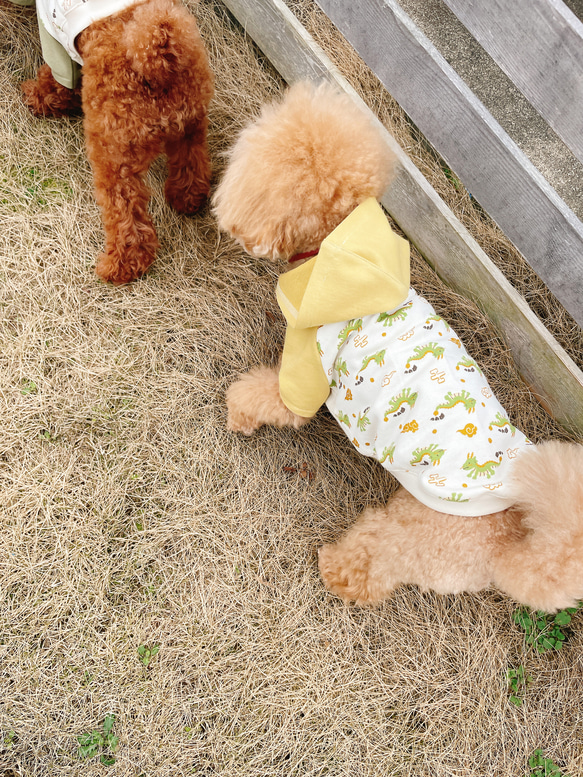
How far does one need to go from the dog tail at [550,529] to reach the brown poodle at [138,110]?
5.49ft

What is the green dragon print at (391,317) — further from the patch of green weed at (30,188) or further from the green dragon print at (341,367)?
the patch of green weed at (30,188)

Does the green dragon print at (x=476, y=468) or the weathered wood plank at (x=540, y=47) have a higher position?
the weathered wood plank at (x=540, y=47)


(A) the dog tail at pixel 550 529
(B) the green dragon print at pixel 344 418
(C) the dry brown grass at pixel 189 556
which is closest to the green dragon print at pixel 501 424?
Answer: (A) the dog tail at pixel 550 529

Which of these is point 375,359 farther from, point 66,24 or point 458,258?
point 66,24

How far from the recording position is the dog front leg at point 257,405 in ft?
6.70

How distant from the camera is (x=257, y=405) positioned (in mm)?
2055

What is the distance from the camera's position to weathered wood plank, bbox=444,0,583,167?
1.31 meters

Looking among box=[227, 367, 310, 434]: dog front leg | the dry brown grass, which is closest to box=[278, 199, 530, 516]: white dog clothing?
box=[227, 367, 310, 434]: dog front leg

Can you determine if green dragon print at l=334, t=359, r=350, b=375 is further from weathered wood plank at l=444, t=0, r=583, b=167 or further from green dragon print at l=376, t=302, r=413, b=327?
weathered wood plank at l=444, t=0, r=583, b=167

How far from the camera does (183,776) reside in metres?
1.87

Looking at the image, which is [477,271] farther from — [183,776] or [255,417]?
[183,776]

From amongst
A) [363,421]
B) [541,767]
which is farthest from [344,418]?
[541,767]

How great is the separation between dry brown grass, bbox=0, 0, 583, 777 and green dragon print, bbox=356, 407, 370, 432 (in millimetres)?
554

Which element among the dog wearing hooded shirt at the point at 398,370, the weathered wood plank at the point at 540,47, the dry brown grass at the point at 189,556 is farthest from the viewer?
the dry brown grass at the point at 189,556
